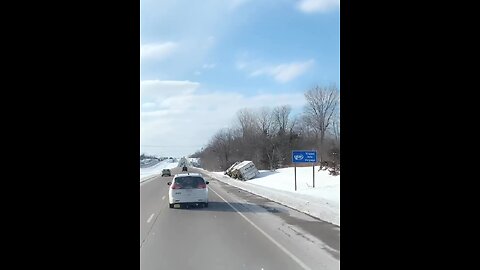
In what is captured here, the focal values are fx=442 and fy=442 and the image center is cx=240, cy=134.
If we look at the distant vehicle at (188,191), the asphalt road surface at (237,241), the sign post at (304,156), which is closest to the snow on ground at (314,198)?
the asphalt road surface at (237,241)

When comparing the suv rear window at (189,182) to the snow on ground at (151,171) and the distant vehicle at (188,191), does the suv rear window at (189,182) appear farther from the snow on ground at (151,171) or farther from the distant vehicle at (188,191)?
the snow on ground at (151,171)

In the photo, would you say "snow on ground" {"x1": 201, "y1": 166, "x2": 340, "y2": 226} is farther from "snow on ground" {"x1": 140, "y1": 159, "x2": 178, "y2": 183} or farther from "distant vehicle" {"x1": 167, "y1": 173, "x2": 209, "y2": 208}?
A: "snow on ground" {"x1": 140, "y1": 159, "x2": 178, "y2": 183}

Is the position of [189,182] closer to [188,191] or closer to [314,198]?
[188,191]

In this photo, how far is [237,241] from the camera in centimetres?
913

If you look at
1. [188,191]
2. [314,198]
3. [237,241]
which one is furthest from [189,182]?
[237,241]

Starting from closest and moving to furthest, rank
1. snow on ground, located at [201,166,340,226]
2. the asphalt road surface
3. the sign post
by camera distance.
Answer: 1. the asphalt road surface
2. snow on ground, located at [201,166,340,226]
3. the sign post

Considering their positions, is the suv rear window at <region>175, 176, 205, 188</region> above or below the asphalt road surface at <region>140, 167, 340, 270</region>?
above

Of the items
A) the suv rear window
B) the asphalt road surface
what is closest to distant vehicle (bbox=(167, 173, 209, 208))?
the suv rear window

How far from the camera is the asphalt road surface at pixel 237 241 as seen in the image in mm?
6918

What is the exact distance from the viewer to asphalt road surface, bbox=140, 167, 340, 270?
22.7 feet
